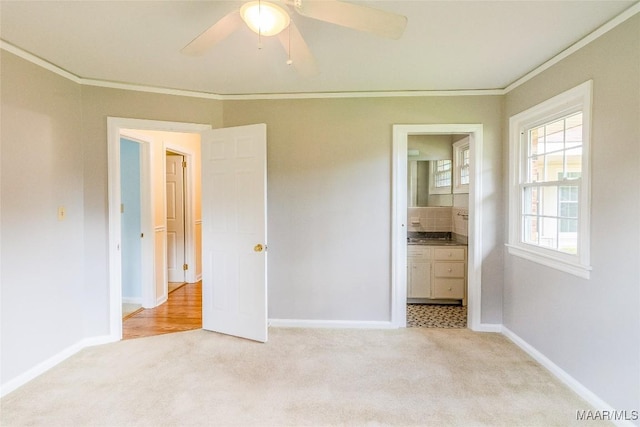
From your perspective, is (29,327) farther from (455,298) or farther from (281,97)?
(455,298)

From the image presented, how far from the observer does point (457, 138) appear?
14.8ft

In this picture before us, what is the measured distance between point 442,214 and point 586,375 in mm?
2715

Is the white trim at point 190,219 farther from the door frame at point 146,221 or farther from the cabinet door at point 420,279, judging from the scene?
the cabinet door at point 420,279

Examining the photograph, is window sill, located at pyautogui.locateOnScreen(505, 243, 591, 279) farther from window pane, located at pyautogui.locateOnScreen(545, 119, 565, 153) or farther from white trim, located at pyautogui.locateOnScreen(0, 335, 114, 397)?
white trim, located at pyautogui.locateOnScreen(0, 335, 114, 397)

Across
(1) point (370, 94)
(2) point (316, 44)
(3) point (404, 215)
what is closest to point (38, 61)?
(2) point (316, 44)

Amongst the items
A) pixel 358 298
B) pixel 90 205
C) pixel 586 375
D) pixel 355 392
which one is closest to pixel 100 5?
pixel 90 205

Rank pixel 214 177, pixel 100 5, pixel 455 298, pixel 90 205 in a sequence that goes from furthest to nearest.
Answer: pixel 455 298 < pixel 214 177 < pixel 90 205 < pixel 100 5

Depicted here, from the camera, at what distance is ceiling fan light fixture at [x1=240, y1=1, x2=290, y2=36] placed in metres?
1.45

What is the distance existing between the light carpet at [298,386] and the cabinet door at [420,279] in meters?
1.02

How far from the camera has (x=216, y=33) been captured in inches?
62.7

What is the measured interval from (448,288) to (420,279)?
34 cm

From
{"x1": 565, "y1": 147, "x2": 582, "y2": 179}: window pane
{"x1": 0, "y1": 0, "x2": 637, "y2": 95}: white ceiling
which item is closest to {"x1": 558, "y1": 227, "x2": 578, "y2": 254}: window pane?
{"x1": 565, "y1": 147, "x2": 582, "y2": 179}: window pane

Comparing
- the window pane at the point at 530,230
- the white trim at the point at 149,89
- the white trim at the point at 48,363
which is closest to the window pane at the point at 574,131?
the window pane at the point at 530,230

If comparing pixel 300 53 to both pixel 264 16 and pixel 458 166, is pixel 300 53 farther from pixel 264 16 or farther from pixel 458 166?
pixel 458 166
